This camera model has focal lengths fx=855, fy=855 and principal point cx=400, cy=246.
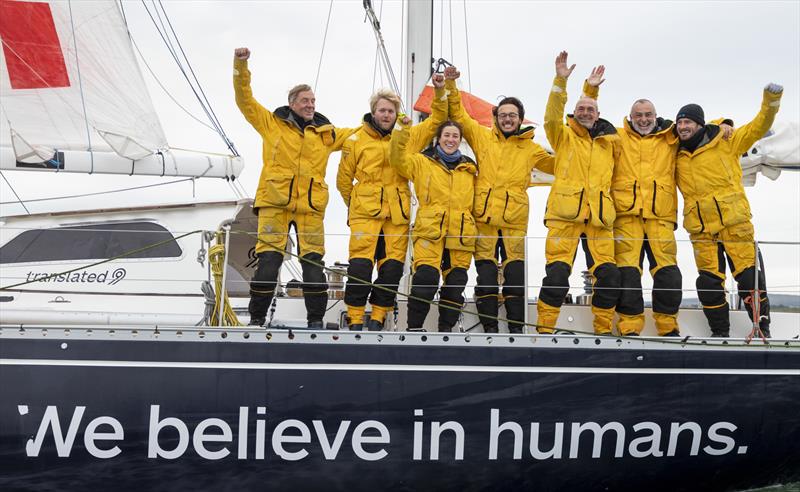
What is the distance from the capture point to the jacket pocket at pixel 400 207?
18.7 ft

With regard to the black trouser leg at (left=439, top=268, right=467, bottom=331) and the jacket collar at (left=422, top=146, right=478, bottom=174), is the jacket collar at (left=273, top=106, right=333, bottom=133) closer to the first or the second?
the jacket collar at (left=422, top=146, right=478, bottom=174)

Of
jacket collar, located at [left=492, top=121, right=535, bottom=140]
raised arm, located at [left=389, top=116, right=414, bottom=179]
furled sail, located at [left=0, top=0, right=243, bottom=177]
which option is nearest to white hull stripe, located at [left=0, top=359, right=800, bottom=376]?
raised arm, located at [left=389, top=116, right=414, bottom=179]

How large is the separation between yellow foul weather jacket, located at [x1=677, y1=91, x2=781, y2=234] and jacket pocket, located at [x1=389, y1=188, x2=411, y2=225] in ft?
6.08

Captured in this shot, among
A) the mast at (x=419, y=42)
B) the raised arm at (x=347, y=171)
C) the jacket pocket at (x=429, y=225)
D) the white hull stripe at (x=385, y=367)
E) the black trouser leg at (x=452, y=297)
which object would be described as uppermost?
the mast at (x=419, y=42)

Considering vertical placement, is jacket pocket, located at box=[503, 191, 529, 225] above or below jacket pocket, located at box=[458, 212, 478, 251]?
above

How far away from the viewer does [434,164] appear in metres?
5.68

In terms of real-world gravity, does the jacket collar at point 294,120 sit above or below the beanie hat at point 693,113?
below

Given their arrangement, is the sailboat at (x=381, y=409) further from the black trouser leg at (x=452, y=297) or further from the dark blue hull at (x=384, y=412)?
the black trouser leg at (x=452, y=297)

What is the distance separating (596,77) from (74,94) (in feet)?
17.0

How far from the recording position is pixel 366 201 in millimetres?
5695

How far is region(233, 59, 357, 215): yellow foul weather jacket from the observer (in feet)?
18.3

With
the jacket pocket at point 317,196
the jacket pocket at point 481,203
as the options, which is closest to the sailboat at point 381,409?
the jacket pocket at point 317,196

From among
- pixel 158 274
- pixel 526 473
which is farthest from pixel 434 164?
pixel 158 274

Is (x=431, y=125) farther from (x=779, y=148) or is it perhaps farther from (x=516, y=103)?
(x=779, y=148)
